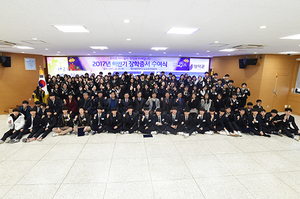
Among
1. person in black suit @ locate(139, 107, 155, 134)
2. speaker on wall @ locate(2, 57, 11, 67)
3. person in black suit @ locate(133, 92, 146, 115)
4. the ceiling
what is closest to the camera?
Result: the ceiling

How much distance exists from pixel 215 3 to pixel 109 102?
5.41 metres

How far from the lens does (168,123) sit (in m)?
5.96

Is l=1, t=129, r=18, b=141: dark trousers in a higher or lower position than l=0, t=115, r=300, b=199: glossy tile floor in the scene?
higher

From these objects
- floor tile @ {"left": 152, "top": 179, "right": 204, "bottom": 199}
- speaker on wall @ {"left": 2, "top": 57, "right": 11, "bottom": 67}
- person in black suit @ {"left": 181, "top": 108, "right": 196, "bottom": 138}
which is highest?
speaker on wall @ {"left": 2, "top": 57, "right": 11, "bottom": 67}

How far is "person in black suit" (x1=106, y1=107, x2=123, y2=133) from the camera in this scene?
577 centimetres

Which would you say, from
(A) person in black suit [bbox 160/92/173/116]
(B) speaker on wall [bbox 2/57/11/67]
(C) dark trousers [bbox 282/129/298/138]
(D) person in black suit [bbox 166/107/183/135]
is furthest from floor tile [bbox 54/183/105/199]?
(B) speaker on wall [bbox 2/57/11/67]

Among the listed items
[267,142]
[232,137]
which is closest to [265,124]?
[267,142]

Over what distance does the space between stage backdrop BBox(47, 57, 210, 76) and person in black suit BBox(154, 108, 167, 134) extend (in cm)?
721

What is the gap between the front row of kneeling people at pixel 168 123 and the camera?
5.63 meters

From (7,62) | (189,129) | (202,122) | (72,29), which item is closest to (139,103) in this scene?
(189,129)

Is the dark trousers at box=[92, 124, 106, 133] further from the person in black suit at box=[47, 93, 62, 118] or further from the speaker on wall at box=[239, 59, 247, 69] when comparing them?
the speaker on wall at box=[239, 59, 247, 69]

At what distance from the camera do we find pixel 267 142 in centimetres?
524

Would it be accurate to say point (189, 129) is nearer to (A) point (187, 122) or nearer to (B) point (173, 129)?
(A) point (187, 122)

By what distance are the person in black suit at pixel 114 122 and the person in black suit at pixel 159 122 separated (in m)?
1.41
